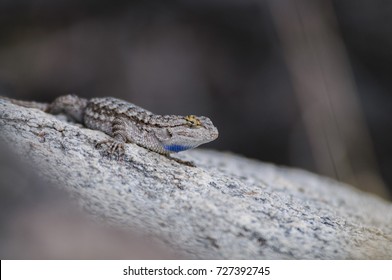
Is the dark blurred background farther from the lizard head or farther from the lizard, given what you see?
the lizard head

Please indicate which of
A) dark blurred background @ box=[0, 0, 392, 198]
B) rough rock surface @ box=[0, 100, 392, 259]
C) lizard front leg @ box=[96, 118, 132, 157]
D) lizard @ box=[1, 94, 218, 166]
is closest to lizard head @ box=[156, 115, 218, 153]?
lizard @ box=[1, 94, 218, 166]

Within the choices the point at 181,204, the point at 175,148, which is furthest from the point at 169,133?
the point at 181,204

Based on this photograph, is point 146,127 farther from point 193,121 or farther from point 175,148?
point 193,121

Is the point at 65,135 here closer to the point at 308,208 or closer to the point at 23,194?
the point at 23,194

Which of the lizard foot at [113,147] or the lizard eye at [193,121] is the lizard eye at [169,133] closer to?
the lizard eye at [193,121]

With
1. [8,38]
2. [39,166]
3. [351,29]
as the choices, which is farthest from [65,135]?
[351,29]

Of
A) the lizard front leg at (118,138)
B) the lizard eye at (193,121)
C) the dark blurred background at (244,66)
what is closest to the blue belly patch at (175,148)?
the lizard eye at (193,121)
